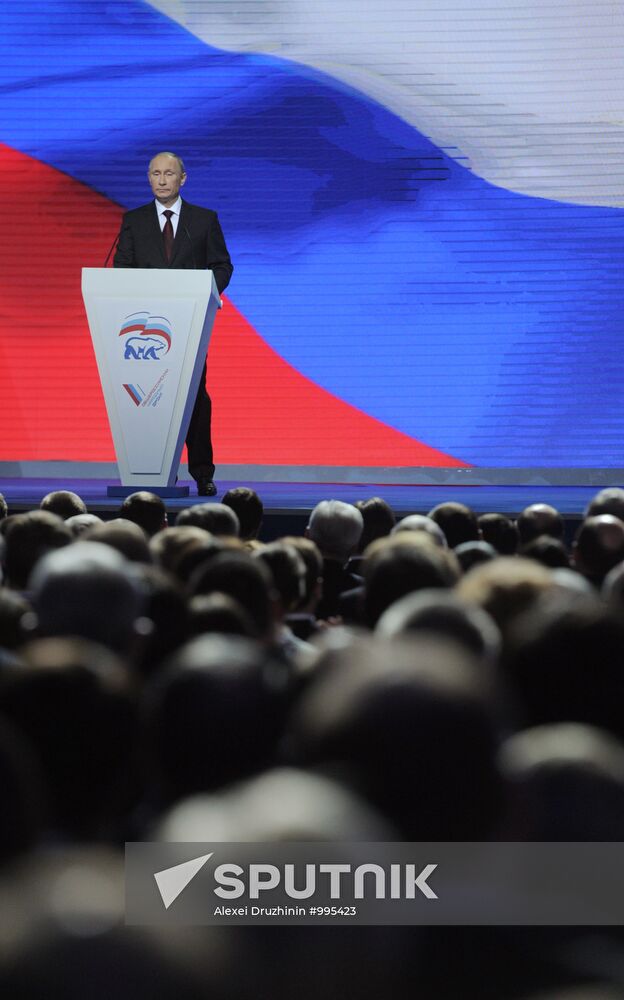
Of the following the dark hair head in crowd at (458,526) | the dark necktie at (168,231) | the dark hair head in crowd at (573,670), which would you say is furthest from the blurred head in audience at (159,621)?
the dark necktie at (168,231)

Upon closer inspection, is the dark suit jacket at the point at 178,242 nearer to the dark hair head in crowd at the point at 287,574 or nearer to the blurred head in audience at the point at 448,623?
the dark hair head in crowd at the point at 287,574

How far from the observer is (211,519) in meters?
2.63

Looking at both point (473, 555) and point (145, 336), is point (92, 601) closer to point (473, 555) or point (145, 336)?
point (473, 555)

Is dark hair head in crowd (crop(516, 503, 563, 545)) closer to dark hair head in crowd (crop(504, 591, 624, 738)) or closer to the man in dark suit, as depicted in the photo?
dark hair head in crowd (crop(504, 591, 624, 738))

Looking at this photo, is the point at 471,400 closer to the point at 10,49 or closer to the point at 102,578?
the point at 10,49

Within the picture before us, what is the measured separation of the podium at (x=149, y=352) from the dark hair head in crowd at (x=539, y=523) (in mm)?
1969

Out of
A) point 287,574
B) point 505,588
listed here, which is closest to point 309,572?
point 287,574

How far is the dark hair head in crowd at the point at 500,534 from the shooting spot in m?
2.87

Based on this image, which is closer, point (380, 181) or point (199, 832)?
point (199, 832)

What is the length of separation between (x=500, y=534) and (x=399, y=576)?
1.39 m

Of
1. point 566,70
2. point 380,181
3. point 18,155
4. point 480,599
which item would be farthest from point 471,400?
point 480,599

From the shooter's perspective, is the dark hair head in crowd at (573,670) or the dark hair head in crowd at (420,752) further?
the dark hair head in crowd at (573,670)

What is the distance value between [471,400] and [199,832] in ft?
20.7

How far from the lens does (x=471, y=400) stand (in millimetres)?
6992
